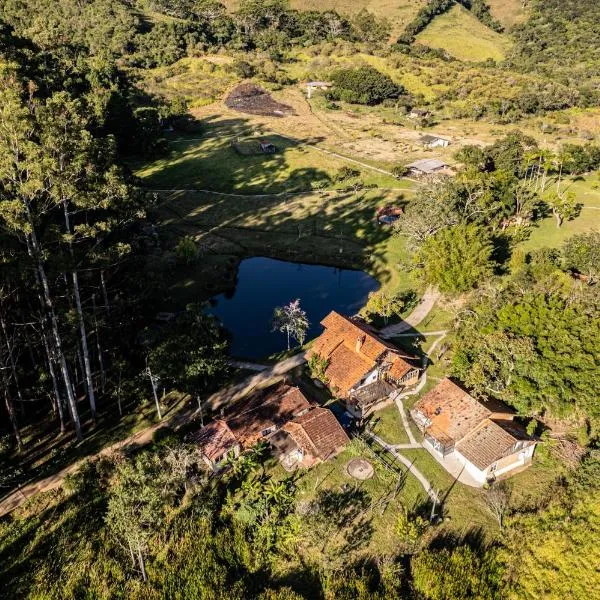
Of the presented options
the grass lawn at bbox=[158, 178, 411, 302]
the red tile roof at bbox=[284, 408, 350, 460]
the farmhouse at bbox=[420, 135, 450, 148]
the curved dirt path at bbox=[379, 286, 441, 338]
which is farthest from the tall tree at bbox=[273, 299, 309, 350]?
the farmhouse at bbox=[420, 135, 450, 148]

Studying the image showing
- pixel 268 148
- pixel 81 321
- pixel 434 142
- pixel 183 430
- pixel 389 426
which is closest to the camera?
pixel 81 321

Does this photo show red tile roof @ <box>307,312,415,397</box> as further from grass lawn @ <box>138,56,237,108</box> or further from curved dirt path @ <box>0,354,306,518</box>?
grass lawn @ <box>138,56,237,108</box>

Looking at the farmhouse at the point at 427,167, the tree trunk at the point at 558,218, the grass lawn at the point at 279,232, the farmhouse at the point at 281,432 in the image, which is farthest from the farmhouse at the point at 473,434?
the farmhouse at the point at 427,167

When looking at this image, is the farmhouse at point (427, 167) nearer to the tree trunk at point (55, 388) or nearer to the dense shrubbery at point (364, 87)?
the dense shrubbery at point (364, 87)

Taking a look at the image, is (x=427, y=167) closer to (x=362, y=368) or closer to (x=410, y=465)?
(x=362, y=368)

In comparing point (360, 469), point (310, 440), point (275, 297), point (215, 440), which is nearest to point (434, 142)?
point (275, 297)

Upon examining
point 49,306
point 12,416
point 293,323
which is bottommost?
point 293,323
